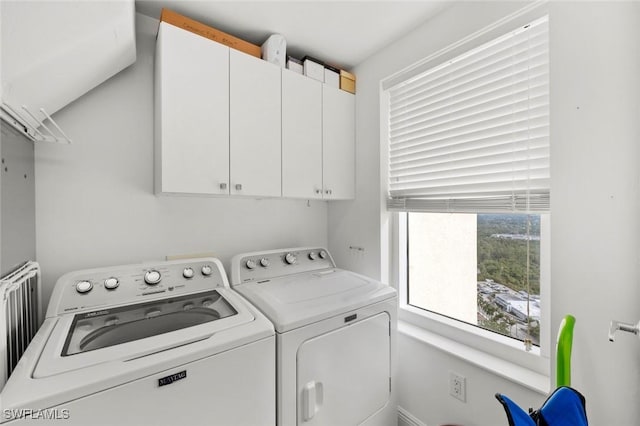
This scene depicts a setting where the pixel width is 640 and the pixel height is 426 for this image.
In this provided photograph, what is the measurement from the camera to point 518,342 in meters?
1.38

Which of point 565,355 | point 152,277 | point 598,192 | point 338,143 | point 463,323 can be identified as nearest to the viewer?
point 565,355

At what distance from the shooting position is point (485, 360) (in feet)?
4.58

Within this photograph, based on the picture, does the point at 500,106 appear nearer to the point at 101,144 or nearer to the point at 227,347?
the point at 227,347

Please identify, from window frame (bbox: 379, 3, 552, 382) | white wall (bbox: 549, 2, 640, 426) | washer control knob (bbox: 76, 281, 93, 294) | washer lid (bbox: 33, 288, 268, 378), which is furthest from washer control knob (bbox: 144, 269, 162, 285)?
white wall (bbox: 549, 2, 640, 426)

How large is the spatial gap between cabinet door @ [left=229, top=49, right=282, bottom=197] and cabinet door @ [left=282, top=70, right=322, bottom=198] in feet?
0.17

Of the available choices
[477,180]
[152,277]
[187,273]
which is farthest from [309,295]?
[477,180]

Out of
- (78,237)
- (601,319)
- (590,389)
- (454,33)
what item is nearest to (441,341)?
(590,389)

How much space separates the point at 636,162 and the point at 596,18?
0.57m

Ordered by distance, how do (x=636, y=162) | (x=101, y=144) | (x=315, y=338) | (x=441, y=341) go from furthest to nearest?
(x=441, y=341) → (x=101, y=144) → (x=315, y=338) → (x=636, y=162)

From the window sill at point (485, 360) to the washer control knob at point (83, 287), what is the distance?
171 cm

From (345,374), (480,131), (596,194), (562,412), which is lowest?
(345,374)

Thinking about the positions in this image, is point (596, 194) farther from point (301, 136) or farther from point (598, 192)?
point (301, 136)

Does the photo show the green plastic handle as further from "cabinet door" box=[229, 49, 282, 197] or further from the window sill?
"cabinet door" box=[229, 49, 282, 197]

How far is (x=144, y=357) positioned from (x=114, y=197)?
1.04 m
